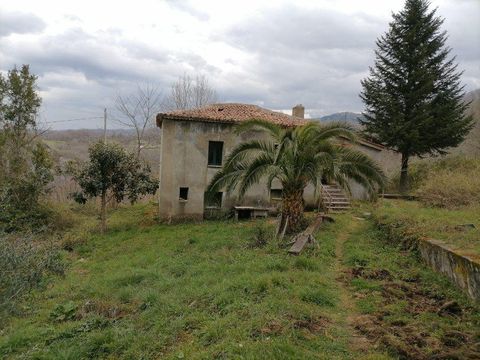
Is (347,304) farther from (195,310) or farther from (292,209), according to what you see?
(292,209)

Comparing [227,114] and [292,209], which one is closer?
[292,209]

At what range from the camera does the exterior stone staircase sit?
18358 millimetres

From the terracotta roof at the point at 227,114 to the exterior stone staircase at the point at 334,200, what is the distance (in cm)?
387

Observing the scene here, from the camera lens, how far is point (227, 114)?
1948cm

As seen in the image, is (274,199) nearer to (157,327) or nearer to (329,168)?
(329,168)

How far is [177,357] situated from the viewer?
5.35m

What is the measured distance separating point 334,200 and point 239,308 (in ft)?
44.7

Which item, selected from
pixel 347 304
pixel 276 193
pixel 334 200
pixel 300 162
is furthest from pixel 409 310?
pixel 276 193

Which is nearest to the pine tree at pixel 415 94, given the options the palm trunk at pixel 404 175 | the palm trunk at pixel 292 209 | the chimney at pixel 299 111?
the palm trunk at pixel 404 175

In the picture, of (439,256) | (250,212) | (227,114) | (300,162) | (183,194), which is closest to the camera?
(439,256)

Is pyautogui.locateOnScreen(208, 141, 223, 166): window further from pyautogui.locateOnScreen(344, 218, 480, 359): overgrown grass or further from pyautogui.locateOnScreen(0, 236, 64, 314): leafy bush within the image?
pyautogui.locateOnScreen(0, 236, 64, 314): leafy bush

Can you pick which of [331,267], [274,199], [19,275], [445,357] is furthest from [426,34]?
[19,275]

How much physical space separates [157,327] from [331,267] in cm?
445

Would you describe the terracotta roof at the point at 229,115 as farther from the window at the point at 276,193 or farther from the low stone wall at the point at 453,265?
the low stone wall at the point at 453,265
